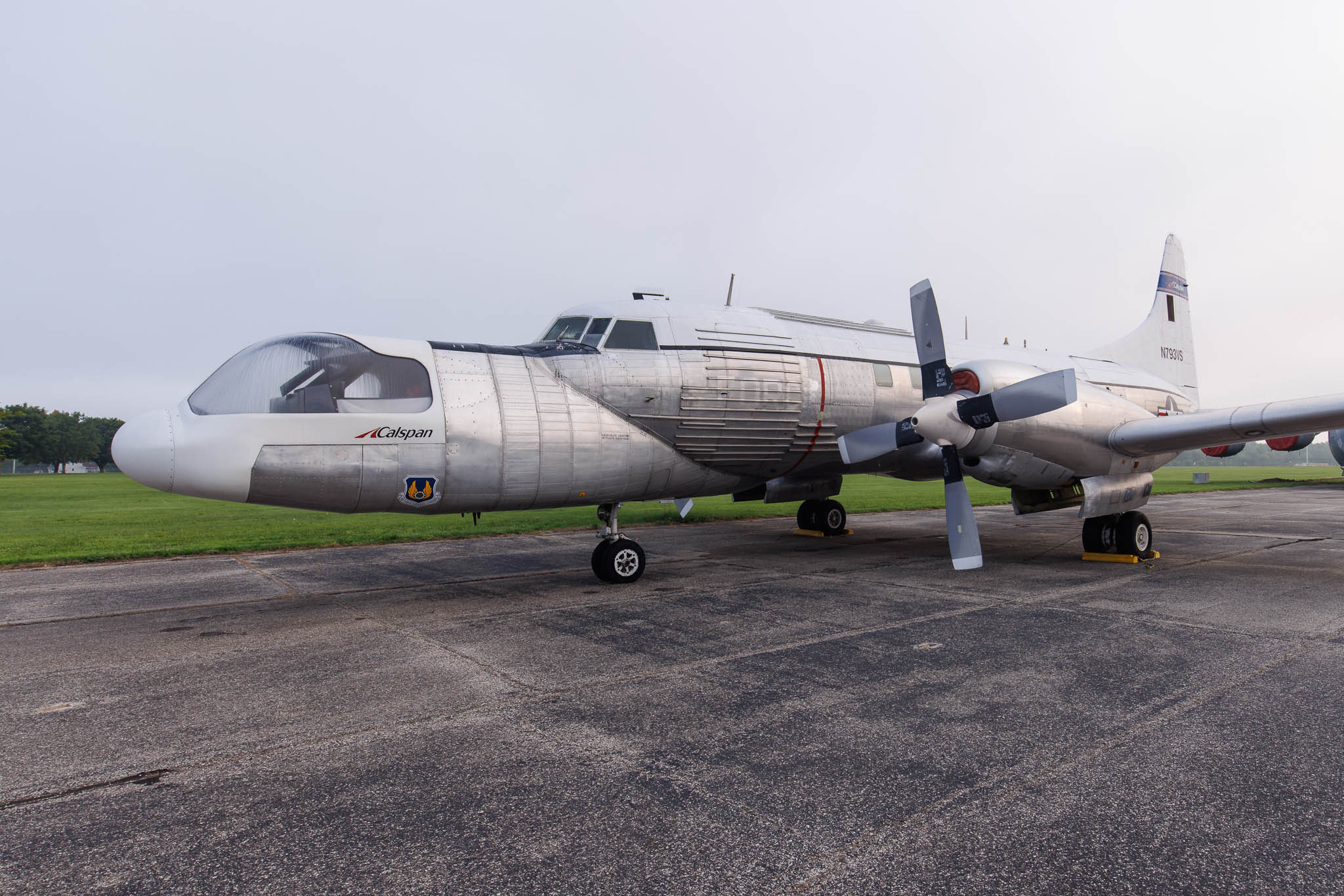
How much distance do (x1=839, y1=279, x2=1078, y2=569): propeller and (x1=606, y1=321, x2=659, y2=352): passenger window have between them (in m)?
3.56

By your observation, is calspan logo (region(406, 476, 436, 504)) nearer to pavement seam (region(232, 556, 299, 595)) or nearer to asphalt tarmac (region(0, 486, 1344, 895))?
asphalt tarmac (region(0, 486, 1344, 895))

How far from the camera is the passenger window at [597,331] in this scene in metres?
9.73

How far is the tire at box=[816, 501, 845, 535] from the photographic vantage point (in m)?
16.2

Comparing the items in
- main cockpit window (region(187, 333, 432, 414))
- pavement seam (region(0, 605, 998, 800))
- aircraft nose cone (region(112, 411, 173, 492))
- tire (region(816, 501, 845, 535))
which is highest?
main cockpit window (region(187, 333, 432, 414))

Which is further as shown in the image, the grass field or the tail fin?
the tail fin

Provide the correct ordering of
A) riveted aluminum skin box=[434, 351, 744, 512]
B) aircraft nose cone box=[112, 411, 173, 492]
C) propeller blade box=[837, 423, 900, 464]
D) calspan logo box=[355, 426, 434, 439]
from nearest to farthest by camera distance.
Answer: aircraft nose cone box=[112, 411, 173, 492] < calspan logo box=[355, 426, 434, 439] < riveted aluminum skin box=[434, 351, 744, 512] < propeller blade box=[837, 423, 900, 464]

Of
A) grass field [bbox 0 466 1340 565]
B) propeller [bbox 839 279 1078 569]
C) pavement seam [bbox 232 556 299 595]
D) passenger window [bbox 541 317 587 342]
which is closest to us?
propeller [bbox 839 279 1078 569]

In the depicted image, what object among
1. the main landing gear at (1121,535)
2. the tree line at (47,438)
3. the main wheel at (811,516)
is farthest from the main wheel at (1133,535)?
the tree line at (47,438)

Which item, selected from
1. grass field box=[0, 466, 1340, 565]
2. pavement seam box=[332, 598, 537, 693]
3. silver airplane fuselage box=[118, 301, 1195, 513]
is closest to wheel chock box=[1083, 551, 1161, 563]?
silver airplane fuselage box=[118, 301, 1195, 513]

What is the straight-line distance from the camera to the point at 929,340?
10.6 meters

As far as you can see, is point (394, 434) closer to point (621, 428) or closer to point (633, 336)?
point (621, 428)

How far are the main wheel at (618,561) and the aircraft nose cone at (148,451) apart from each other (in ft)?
16.6

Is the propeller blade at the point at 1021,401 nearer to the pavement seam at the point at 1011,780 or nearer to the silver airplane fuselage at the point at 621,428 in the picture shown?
the silver airplane fuselage at the point at 621,428

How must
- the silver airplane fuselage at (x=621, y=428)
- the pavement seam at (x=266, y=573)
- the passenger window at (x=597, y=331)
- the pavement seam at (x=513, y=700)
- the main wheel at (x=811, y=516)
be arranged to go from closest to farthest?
1. the pavement seam at (x=513, y=700)
2. the silver airplane fuselage at (x=621, y=428)
3. the passenger window at (x=597, y=331)
4. the pavement seam at (x=266, y=573)
5. the main wheel at (x=811, y=516)
